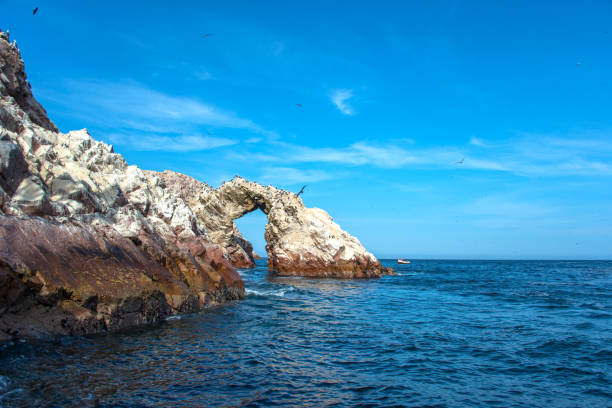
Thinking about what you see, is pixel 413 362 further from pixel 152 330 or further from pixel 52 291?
pixel 52 291

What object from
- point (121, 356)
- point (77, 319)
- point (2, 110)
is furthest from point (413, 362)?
point (2, 110)

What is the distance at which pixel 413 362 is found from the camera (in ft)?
39.3

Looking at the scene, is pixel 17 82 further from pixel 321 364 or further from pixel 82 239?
pixel 321 364

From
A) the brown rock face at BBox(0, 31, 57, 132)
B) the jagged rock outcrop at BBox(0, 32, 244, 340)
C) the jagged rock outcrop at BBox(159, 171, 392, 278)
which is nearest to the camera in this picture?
the jagged rock outcrop at BBox(0, 32, 244, 340)

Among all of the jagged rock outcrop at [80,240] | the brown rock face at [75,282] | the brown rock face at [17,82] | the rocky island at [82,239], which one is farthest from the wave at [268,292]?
the brown rock face at [17,82]

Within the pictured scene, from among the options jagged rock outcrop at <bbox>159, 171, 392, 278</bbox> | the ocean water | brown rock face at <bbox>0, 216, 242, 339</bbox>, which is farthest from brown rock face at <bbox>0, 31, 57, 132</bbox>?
jagged rock outcrop at <bbox>159, 171, 392, 278</bbox>

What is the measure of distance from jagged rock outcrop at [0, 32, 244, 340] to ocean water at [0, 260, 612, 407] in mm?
1011

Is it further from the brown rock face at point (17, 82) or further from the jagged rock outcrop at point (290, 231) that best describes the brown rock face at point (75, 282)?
the jagged rock outcrop at point (290, 231)

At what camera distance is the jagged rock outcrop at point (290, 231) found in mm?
47812

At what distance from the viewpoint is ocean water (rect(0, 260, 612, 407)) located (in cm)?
879

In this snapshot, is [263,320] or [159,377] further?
[263,320]

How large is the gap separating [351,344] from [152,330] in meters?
7.28

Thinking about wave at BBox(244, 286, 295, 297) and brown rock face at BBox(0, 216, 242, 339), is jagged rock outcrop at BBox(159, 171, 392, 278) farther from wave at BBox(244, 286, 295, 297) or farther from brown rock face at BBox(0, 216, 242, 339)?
brown rock face at BBox(0, 216, 242, 339)

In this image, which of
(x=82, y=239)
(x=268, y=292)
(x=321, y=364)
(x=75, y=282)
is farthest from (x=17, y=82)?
(x=321, y=364)
